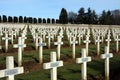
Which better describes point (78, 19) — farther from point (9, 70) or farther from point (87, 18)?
point (9, 70)

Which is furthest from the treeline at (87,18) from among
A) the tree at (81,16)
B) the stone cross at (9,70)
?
the stone cross at (9,70)

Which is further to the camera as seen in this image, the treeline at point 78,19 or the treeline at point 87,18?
the treeline at point 87,18

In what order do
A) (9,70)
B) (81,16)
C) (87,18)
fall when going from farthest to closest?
(81,16), (87,18), (9,70)

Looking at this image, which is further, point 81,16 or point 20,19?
point 81,16

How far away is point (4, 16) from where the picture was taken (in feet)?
222

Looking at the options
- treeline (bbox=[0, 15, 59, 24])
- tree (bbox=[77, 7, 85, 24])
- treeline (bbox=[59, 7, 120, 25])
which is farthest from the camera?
tree (bbox=[77, 7, 85, 24])

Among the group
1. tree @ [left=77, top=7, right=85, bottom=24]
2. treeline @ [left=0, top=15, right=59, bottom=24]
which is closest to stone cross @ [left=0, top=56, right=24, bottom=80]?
treeline @ [left=0, top=15, right=59, bottom=24]

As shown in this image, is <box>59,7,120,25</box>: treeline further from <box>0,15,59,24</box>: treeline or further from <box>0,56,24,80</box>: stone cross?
<box>0,56,24,80</box>: stone cross

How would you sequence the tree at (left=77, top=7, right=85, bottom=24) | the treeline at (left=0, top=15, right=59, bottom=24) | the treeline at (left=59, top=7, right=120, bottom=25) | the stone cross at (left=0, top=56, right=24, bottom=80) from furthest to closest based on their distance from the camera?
the tree at (left=77, top=7, right=85, bottom=24)
the treeline at (left=59, top=7, right=120, bottom=25)
the treeline at (left=0, top=15, right=59, bottom=24)
the stone cross at (left=0, top=56, right=24, bottom=80)

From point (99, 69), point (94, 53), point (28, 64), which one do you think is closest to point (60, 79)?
point (99, 69)

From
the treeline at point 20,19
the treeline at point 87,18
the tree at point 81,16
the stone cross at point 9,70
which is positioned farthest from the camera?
the tree at point 81,16

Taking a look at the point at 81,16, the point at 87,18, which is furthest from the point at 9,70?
the point at 81,16

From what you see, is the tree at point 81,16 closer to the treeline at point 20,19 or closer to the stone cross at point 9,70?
the treeline at point 20,19

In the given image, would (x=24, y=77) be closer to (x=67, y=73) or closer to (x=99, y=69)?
(x=67, y=73)
